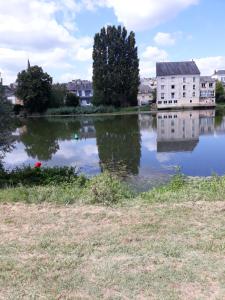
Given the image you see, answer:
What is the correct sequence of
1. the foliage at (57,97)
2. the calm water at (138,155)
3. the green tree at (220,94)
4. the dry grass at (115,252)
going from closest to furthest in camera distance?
the dry grass at (115,252)
the calm water at (138,155)
the foliage at (57,97)
the green tree at (220,94)

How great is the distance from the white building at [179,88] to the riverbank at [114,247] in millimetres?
71136

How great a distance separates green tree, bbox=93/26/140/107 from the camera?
66750mm

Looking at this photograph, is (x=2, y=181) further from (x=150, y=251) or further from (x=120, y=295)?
(x=120, y=295)

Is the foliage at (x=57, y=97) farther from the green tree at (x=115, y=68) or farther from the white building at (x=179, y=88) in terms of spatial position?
the white building at (x=179, y=88)

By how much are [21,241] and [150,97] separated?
86821mm

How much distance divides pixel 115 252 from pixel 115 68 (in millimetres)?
64605

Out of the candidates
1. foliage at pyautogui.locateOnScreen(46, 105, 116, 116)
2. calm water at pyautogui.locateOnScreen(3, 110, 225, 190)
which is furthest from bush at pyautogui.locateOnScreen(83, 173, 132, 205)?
foliage at pyautogui.locateOnScreen(46, 105, 116, 116)

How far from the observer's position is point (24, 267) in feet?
13.8

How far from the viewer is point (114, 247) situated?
473 centimetres

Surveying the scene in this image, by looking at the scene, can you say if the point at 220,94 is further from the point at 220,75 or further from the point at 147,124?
the point at 147,124

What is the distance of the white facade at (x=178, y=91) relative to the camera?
251ft

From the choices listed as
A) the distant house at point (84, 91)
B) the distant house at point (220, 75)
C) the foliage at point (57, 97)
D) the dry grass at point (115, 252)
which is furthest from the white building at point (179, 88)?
the dry grass at point (115, 252)

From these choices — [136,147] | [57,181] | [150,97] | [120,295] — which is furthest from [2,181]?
[150,97]

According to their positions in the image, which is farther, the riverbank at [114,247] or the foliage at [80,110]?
the foliage at [80,110]
